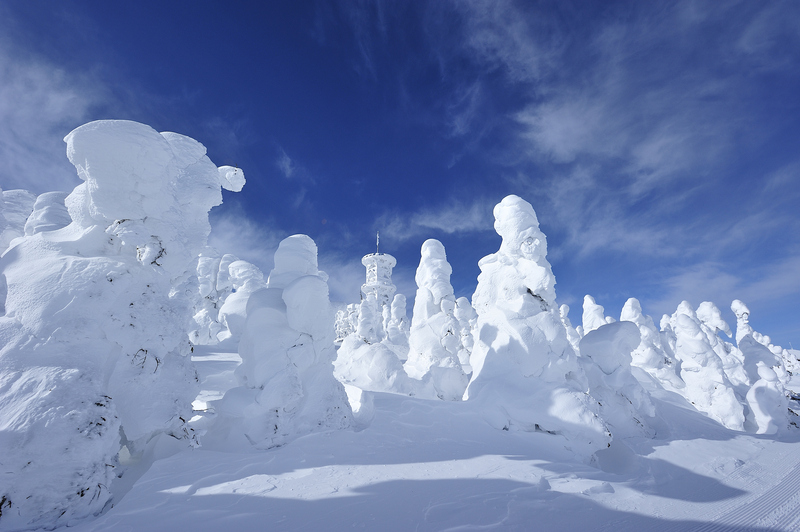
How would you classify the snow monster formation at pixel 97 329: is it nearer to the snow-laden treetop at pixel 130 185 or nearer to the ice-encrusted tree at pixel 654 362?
the snow-laden treetop at pixel 130 185

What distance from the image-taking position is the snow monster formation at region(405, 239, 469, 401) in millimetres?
14508

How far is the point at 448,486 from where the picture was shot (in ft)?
15.4

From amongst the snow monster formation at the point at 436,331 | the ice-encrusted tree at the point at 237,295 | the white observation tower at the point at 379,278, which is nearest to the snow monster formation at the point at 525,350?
the snow monster formation at the point at 436,331

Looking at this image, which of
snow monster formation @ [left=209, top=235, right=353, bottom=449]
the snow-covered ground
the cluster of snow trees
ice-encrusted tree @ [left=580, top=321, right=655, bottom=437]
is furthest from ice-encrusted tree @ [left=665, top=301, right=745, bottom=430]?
snow monster formation @ [left=209, top=235, right=353, bottom=449]

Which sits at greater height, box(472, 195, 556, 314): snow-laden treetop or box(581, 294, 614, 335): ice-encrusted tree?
box(581, 294, 614, 335): ice-encrusted tree

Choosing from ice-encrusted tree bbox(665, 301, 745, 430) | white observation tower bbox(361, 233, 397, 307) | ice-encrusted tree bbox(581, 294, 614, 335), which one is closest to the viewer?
ice-encrusted tree bbox(665, 301, 745, 430)

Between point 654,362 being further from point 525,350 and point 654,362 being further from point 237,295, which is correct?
point 237,295

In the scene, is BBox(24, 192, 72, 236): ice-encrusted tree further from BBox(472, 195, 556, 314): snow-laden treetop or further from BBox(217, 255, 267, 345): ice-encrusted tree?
BBox(472, 195, 556, 314): snow-laden treetop

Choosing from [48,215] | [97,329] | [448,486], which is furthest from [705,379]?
[48,215]

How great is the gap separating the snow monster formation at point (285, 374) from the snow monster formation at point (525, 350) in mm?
4363

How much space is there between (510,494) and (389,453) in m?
2.18

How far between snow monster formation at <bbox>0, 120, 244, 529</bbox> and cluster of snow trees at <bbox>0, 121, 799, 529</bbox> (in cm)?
2

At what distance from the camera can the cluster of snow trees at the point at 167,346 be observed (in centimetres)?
366

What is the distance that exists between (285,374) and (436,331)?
1039cm
